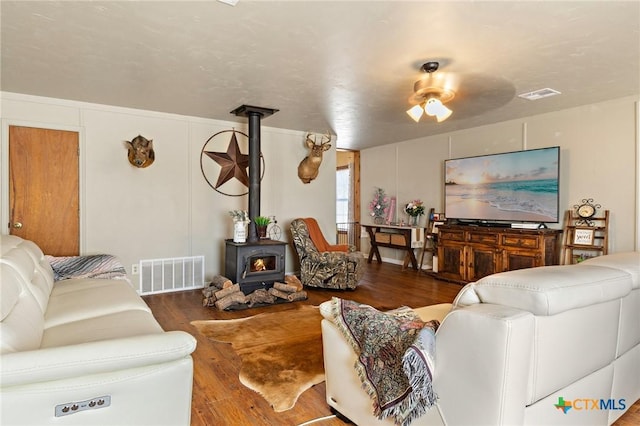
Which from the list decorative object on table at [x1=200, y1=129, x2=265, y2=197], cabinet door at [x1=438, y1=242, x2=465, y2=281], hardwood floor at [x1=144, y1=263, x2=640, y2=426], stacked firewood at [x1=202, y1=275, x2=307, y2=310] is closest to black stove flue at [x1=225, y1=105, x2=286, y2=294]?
stacked firewood at [x1=202, y1=275, x2=307, y2=310]

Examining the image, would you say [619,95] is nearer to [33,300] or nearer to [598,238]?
[598,238]

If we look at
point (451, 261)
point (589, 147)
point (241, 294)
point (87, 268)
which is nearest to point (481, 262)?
point (451, 261)

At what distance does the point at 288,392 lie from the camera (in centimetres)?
233

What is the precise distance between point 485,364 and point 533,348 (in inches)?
7.9

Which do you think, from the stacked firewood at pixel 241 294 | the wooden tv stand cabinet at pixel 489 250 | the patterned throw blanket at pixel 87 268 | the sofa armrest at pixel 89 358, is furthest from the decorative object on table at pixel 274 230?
the sofa armrest at pixel 89 358

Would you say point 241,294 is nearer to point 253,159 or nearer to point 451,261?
point 253,159

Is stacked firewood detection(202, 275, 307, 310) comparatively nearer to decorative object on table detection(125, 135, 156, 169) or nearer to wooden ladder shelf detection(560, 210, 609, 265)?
Answer: decorative object on table detection(125, 135, 156, 169)

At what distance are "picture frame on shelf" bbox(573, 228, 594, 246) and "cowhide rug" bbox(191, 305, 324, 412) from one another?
3.33 meters

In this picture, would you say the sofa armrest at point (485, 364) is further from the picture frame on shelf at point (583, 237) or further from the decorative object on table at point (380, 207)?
the decorative object on table at point (380, 207)

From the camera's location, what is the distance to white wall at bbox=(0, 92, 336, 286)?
4488mm

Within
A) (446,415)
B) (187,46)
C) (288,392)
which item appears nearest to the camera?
(446,415)

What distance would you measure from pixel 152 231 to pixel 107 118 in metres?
1.54

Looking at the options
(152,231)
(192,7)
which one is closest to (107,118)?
(152,231)

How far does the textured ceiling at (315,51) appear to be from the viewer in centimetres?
238
